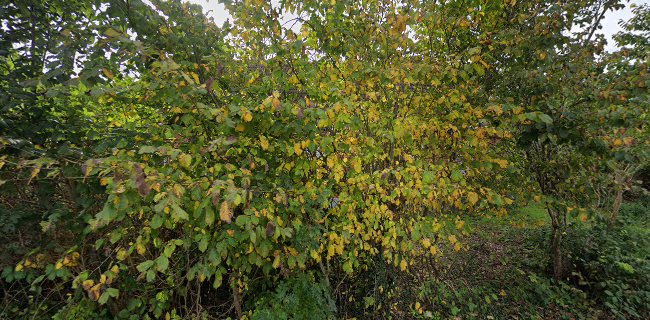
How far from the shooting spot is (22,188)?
273 cm

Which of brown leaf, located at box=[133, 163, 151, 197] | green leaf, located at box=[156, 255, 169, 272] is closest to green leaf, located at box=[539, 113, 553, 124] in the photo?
brown leaf, located at box=[133, 163, 151, 197]

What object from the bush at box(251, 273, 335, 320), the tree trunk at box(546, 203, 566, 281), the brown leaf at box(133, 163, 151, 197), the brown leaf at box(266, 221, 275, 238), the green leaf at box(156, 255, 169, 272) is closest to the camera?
the brown leaf at box(133, 163, 151, 197)

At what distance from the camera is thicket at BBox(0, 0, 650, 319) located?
7.47ft

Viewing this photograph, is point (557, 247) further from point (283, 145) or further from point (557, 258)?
→ point (283, 145)

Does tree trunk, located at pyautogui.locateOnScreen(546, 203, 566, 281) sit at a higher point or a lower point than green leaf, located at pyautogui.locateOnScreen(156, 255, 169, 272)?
lower

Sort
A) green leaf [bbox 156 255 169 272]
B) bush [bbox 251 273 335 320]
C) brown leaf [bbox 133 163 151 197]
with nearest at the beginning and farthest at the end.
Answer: brown leaf [bbox 133 163 151 197] < green leaf [bbox 156 255 169 272] < bush [bbox 251 273 335 320]

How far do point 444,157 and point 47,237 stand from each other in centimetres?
420

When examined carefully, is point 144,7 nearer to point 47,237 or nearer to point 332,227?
point 47,237

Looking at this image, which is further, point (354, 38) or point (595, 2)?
point (595, 2)

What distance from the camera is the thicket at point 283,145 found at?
7.47 ft

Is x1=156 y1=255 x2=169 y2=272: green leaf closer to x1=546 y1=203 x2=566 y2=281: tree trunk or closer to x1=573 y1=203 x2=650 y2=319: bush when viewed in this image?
x1=573 y1=203 x2=650 y2=319: bush

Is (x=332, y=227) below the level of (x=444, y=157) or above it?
below

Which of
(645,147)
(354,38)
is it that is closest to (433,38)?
(354,38)

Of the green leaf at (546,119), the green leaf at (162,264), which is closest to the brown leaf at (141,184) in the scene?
the green leaf at (162,264)
